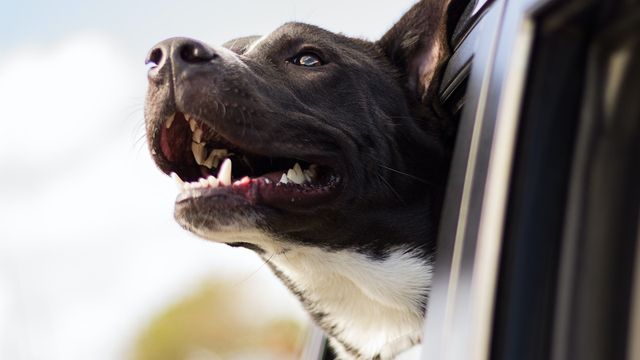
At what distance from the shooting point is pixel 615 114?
1.49 m

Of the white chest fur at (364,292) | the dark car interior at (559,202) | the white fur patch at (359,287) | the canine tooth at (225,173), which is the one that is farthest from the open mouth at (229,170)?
the dark car interior at (559,202)

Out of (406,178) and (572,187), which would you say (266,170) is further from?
(572,187)

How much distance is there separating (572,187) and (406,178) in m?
1.48

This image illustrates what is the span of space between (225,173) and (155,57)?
0.39 m

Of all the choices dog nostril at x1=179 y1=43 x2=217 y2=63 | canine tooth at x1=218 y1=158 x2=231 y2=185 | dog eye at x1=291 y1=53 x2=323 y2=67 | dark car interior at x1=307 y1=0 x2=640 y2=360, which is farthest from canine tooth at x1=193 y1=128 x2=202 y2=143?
dark car interior at x1=307 y1=0 x2=640 y2=360

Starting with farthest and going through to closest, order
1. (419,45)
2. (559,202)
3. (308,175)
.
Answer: (419,45), (308,175), (559,202)

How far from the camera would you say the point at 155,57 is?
2631 mm

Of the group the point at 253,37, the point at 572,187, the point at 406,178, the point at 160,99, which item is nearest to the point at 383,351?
the point at 406,178

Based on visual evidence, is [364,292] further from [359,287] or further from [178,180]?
[178,180]

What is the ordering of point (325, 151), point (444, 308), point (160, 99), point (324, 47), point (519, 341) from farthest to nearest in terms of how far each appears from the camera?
point (324, 47) → point (325, 151) → point (160, 99) → point (444, 308) → point (519, 341)

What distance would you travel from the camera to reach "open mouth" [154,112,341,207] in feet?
8.96

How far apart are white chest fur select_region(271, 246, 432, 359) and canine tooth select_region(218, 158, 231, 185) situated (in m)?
0.43

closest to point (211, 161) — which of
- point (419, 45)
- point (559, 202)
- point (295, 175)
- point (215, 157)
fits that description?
point (215, 157)

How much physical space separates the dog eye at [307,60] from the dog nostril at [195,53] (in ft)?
1.47
